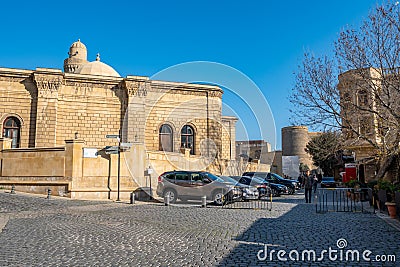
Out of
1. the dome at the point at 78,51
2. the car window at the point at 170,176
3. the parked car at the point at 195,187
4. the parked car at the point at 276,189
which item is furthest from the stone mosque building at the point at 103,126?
the dome at the point at 78,51

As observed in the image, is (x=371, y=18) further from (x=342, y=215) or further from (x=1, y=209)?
(x=1, y=209)

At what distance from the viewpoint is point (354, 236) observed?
8352 millimetres

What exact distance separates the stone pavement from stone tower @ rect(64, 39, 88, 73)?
103 ft

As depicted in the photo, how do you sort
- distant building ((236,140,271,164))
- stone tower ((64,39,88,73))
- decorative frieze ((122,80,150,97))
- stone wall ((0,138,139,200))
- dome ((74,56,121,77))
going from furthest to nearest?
distant building ((236,140,271,164))
stone tower ((64,39,88,73))
dome ((74,56,121,77))
decorative frieze ((122,80,150,97))
stone wall ((0,138,139,200))

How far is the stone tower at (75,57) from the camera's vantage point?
4156 centimetres

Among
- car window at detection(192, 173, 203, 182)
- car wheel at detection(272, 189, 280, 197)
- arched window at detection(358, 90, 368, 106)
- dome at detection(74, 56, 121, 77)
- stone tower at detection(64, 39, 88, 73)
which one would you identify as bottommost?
car wheel at detection(272, 189, 280, 197)

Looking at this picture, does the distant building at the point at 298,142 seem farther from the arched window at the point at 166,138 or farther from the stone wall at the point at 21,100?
the stone wall at the point at 21,100

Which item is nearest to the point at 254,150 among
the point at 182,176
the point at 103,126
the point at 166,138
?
the point at 166,138

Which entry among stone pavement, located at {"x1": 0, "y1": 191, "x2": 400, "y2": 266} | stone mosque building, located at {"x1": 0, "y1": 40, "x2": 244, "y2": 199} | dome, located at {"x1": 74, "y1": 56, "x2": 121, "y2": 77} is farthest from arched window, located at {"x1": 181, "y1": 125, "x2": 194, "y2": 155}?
stone pavement, located at {"x1": 0, "y1": 191, "x2": 400, "y2": 266}

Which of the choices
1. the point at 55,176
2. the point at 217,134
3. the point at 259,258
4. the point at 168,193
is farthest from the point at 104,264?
the point at 217,134

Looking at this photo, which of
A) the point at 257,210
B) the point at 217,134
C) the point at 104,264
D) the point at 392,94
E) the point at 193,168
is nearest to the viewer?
the point at 104,264

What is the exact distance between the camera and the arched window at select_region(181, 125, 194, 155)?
31281 millimetres

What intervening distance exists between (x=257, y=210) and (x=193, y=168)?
41.8 ft

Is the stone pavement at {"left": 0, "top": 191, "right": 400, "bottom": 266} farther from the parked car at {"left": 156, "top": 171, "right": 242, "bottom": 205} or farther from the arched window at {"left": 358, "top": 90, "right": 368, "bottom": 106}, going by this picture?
the arched window at {"left": 358, "top": 90, "right": 368, "bottom": 106}
